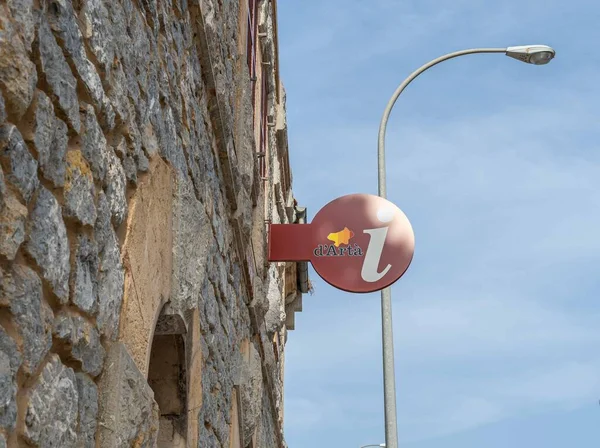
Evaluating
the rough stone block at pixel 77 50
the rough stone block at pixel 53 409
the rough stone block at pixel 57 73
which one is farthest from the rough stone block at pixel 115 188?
the rough stone block at pixel 53 409

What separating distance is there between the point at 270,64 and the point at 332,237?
3158 millimetres

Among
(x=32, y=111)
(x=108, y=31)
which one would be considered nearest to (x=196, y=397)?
(x=108, y=31)

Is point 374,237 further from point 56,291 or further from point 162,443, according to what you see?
point 56,291

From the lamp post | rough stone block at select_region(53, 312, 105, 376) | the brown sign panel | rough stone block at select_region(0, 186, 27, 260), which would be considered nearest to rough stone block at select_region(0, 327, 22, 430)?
rough stone block at select_region(0, 186, 27, 260)

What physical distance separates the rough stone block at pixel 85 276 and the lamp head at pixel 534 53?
8389 millimetres

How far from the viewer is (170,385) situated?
14.8ft

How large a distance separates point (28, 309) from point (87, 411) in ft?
1.84

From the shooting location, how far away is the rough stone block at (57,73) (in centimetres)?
245

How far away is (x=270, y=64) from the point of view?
10688 millimetres

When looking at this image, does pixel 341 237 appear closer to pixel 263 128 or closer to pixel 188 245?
pixel 263 128

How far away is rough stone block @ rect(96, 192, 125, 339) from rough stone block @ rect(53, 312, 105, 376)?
0.24 feet

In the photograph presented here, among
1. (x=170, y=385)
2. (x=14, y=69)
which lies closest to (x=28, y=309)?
(x=14, y=69)

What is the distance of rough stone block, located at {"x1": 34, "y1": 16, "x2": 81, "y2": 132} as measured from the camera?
2.45m

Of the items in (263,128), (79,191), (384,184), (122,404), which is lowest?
(122,404)
